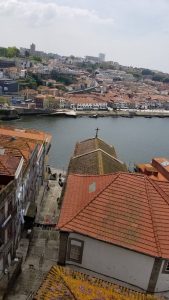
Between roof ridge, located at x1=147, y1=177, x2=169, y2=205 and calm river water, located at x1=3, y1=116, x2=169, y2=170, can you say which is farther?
calm river water, located at x1=3, y1=116, x2=169, y2=170

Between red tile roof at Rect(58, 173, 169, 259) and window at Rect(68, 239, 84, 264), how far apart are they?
1.09 metres

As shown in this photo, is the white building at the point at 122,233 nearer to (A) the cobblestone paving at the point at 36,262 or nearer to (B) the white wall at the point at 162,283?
(B) the white wall at the point at 162,283

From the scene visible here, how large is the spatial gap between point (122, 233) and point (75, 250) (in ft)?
11.5

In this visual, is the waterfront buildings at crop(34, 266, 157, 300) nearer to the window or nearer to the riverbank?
the window

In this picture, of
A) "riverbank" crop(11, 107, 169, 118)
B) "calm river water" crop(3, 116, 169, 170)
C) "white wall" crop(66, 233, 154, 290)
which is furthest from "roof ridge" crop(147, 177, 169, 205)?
"riverbank" crop(11, 107, 169, 118)

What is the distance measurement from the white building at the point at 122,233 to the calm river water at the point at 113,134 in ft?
155

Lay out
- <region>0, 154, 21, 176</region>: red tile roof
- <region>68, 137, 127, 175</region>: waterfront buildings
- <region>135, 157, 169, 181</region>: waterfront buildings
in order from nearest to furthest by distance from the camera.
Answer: <region>0, 154, 21, 176</region>: red tile roof, <region>68, 137, 127, 175</region>: waterfront buildings, <region>135, 157, 169, 181</region>: waterfront buildings

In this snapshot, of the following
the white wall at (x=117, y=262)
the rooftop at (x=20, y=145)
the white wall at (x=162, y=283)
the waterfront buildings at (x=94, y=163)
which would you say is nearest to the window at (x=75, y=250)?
the white wall at (x=117, y=262)

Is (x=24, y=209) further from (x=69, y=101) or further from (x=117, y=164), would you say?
(x=69, y=101)

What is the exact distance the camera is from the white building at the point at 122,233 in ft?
74.0

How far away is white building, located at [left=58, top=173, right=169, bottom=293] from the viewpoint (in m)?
22.5

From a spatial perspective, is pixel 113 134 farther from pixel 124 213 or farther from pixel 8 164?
pixel 124 213

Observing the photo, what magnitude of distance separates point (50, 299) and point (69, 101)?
140 m

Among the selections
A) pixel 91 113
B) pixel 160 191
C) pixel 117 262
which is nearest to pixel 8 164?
pixel 117 262
